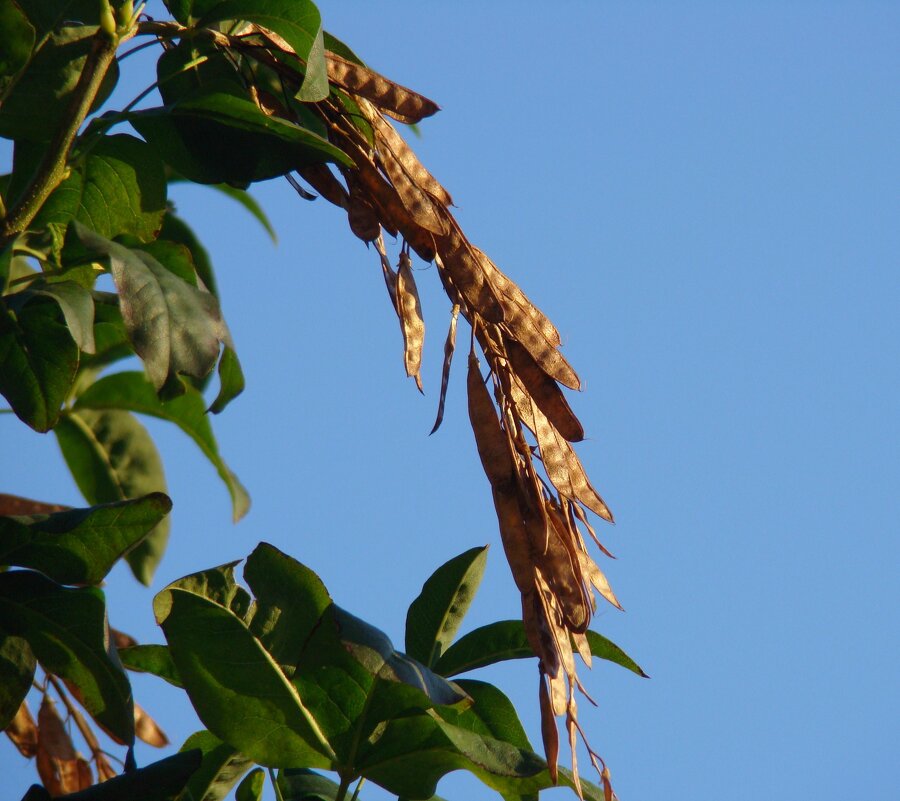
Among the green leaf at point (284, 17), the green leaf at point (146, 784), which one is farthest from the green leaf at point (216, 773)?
the green leaf at point (284, 17)

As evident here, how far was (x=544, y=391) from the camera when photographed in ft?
3.10

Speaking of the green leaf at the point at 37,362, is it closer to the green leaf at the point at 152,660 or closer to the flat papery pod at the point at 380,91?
the green leaf at the point at 152,660

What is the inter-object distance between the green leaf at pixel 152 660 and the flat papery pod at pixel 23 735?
1.38 feet

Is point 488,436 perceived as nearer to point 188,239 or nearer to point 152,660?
point 152,660

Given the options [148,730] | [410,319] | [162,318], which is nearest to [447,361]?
[410,319]

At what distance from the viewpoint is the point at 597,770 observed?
2.78ft

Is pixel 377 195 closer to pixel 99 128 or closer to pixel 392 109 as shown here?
pixel 392 109

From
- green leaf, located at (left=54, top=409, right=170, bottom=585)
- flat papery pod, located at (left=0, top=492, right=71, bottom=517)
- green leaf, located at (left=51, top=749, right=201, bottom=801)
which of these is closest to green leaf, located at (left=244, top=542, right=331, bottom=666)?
green leaf, located at (left=51, top=749, right=201, bottom=801)

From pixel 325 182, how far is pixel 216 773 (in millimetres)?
618

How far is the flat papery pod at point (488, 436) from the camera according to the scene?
88cm

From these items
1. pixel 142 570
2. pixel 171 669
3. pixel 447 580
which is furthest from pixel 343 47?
pixel 142 570

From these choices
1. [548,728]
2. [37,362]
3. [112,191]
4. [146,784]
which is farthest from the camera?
[112,191]

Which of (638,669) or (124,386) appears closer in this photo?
(638,669)

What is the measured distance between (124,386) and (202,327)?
35.5 inches
